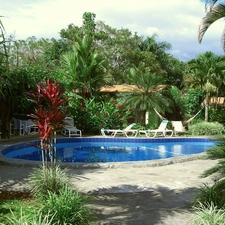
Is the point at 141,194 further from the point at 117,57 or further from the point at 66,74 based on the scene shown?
the point at 117,57

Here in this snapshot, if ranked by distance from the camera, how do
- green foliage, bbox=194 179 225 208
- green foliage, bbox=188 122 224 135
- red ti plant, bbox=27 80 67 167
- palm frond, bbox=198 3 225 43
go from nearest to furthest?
green foliage, bbox=194 179 225 208
red ti plant, bbox=27 80 67 167
palm frond, bbox=198 3 225 43
green foliage, bbox=188 122 224 135

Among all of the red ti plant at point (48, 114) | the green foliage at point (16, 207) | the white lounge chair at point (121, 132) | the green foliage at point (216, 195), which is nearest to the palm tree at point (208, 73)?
the white lounge chair at point (121, 132)

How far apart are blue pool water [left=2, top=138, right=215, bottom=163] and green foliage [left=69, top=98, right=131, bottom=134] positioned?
1889 millimetres

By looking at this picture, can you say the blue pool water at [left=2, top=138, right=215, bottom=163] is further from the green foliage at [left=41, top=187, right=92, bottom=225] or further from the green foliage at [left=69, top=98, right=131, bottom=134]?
the green foliage at [left=41, top=187, right=92, bottom=225]

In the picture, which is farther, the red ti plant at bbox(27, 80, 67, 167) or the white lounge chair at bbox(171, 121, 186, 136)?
the white lounge chair at bbox(171, 121, 186, 136)

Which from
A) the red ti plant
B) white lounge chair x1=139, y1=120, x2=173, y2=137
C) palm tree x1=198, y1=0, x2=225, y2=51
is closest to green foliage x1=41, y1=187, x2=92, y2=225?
the red ti plant

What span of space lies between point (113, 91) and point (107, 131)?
238 inches

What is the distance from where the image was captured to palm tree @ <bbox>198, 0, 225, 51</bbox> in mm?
7895

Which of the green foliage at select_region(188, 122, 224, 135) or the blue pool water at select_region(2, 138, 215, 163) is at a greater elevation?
the green foliage at select_region(188, 122, 224, 135)

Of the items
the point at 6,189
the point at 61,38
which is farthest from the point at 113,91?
the point at 6,189

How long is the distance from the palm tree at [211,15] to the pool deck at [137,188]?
11.9 ft

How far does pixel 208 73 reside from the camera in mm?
19672

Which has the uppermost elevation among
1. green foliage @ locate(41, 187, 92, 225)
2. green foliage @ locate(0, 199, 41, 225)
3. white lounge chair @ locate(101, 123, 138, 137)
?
white lounge chair @ locate(101, 123, 138, 137)

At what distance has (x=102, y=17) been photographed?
1330 inches
